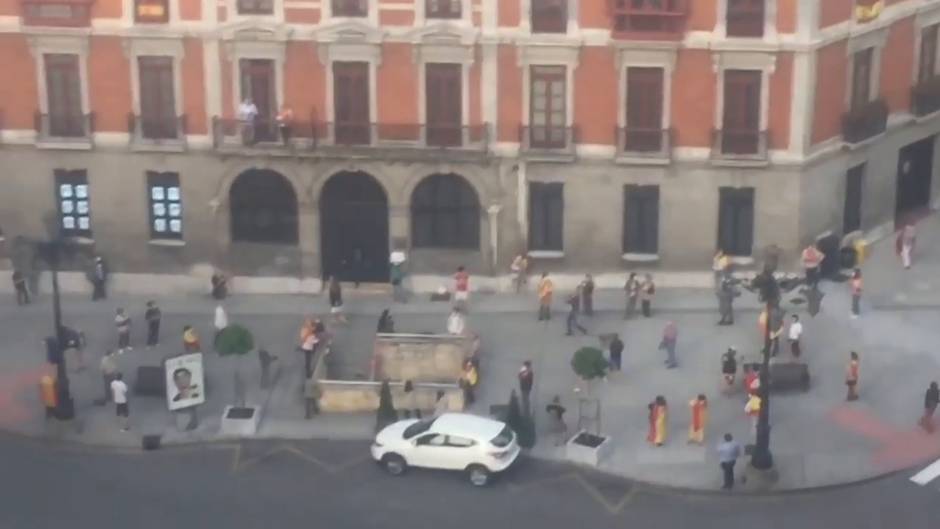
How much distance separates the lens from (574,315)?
58.3 metres

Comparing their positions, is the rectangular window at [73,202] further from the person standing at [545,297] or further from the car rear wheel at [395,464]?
the car rear wheel at [395,464]

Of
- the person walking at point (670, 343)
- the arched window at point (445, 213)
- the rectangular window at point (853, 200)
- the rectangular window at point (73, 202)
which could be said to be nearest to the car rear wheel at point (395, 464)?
the person walking at point (670, 343)

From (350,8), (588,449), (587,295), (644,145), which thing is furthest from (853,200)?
(350,8)

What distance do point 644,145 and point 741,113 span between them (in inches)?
131

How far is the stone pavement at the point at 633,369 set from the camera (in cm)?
5131

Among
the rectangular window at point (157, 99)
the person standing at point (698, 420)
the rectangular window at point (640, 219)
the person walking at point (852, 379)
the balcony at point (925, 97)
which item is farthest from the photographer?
the balcony at point (925, 97)

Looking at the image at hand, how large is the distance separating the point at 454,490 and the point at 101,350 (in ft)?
49.7

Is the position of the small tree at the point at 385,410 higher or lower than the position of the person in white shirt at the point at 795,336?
lower

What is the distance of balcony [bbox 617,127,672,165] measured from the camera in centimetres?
5916

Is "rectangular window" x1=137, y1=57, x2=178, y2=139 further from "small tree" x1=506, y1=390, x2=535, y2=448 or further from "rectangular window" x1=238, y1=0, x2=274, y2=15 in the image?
"small tree" x1=506, y1=390, x2=535, y2=448

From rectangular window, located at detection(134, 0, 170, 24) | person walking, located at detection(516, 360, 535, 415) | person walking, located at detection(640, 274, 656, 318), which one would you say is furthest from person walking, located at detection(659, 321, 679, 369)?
rectangular window, located at detection(134, 0, 170, 24)

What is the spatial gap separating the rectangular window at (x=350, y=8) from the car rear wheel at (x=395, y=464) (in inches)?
644

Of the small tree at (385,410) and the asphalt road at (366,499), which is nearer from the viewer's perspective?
the asphalt road at (366,499)

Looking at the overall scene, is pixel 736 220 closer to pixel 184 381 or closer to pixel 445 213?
pixel 445 213
